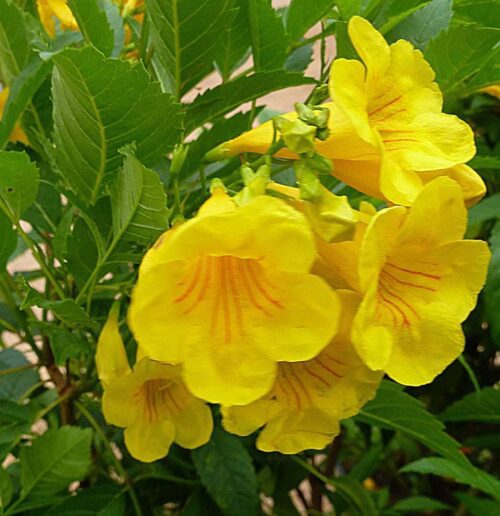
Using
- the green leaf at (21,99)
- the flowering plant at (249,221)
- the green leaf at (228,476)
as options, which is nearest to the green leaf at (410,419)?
the flowering plant at (249,221)

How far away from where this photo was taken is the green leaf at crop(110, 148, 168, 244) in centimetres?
33

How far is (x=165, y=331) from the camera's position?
0.31 meters

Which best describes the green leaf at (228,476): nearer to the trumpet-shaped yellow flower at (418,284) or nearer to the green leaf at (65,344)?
the green leaf at (65,344)

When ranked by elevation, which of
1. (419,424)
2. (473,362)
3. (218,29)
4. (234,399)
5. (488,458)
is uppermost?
(218,29)

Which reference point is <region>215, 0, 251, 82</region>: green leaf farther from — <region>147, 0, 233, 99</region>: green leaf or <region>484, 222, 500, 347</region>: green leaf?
<region>484, 222, 500, 347</region>: green leaf

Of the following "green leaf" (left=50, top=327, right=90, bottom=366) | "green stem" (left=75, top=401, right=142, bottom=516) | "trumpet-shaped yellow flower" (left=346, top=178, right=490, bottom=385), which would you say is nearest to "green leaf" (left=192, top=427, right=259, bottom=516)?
"green stem" (left=75, top=401, right=142, bottom=516)

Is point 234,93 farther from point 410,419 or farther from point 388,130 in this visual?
point 410,419

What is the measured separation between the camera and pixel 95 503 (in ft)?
1.95

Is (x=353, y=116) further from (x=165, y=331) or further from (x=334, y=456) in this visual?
(x=334, y=456)

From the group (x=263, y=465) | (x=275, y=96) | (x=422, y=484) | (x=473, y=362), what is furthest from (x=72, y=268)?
(x=275, y=96)

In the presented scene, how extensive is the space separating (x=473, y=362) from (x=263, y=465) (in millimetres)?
321

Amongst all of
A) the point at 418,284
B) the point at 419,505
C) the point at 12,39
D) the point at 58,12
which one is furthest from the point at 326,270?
the point at 419,505

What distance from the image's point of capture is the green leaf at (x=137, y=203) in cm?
33

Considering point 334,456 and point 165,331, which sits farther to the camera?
point 334,456
